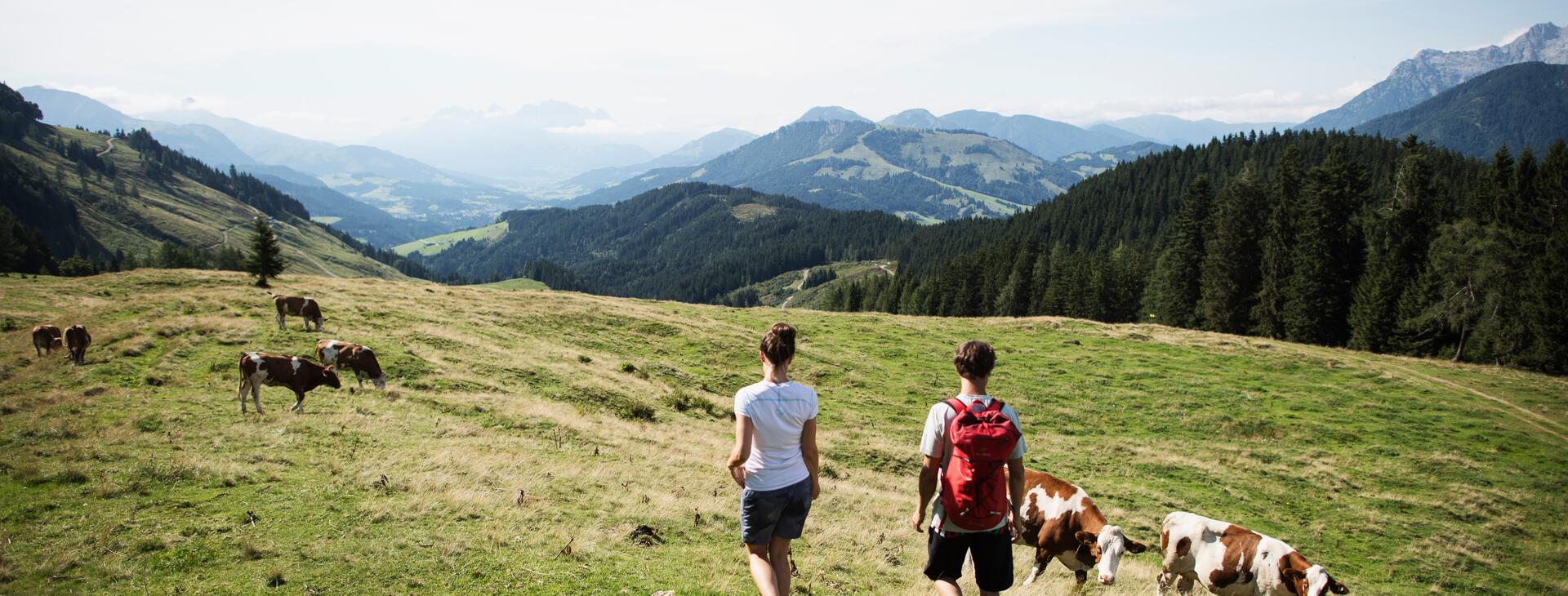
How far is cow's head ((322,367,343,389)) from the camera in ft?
60.7

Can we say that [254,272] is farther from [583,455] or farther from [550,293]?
[583,455]

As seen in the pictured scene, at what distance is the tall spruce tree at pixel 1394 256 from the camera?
48.9 m

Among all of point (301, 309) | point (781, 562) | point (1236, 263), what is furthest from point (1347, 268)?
point (301, 309)

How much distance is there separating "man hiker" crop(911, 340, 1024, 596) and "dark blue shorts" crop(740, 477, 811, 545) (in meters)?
1.26

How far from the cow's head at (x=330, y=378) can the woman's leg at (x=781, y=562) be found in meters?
17.6

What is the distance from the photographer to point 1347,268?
55.0m

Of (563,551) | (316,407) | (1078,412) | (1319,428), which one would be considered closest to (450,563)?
(563,551)

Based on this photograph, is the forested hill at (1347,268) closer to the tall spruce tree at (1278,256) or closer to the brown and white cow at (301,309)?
the tall spruce tree at (1278,256)

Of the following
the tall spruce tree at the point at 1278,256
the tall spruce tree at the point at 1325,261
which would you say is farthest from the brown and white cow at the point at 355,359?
the tall spruce tree at the point at 1278,256

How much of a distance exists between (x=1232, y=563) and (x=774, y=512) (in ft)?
28.1

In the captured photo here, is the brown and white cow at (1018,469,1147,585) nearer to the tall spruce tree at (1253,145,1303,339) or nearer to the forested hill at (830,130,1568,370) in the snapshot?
the forested hill at (830,130,1568,370)

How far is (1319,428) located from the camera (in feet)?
90.3

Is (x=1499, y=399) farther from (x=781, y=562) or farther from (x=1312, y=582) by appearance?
(x=781, y=562)

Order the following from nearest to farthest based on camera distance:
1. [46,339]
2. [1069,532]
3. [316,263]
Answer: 1. [1069,532]
2. [46,339]
3. [316,263]
